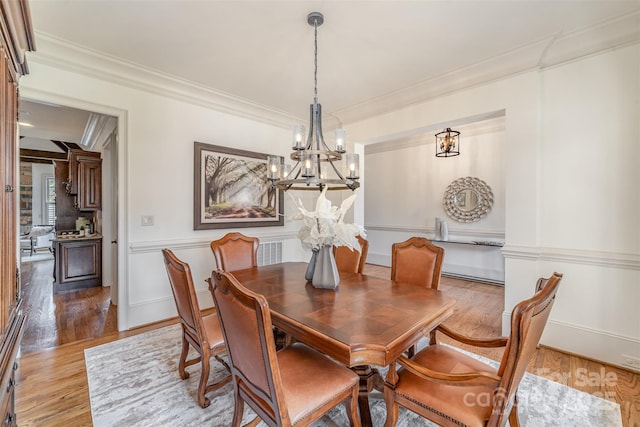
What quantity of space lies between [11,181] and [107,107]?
2125 millimetres

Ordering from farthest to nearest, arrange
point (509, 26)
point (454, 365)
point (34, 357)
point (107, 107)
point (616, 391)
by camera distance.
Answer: point (107, 107) < point (34, 357) < point (509, 26) < point (616, 391) < point (454, 365)

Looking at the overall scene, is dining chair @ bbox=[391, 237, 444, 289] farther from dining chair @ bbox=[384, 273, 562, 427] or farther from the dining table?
dining chair @ bbox=[384, 273, 562, 427]

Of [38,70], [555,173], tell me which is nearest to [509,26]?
[555,173]

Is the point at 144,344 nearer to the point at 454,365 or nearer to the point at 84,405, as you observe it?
the point at 84,405

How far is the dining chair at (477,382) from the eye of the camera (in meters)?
1.05

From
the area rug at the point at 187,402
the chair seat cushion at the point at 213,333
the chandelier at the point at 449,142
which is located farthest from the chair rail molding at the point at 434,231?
the chair seat cushion at the point at 213,333

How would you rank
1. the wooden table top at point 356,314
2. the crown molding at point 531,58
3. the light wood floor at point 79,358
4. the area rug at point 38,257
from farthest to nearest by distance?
the area rug at point 38,257 → the crown molding at point 531,58 → the light wood floor at point 79,358 → the wooden table top at point 356,314

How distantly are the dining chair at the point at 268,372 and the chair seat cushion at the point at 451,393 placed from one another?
0.28m

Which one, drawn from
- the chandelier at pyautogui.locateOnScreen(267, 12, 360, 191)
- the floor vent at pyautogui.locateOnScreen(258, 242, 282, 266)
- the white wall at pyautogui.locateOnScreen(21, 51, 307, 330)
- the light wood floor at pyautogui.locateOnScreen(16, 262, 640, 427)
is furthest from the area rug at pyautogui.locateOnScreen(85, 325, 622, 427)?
the floor vent at pyautogui.locateOnScreen(258, 242, 282, 266)

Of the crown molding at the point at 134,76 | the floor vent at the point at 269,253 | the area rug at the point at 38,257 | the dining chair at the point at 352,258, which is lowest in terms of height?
the area rug at the point at 38,257

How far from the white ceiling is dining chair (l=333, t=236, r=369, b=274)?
1822 millimetres

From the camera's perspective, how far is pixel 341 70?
9.54 feet

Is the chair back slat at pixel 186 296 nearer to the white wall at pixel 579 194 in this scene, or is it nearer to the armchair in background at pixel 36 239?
the white wall at pixel 579 194

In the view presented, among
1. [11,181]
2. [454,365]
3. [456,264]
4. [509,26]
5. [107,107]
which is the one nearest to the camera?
[11,181]
